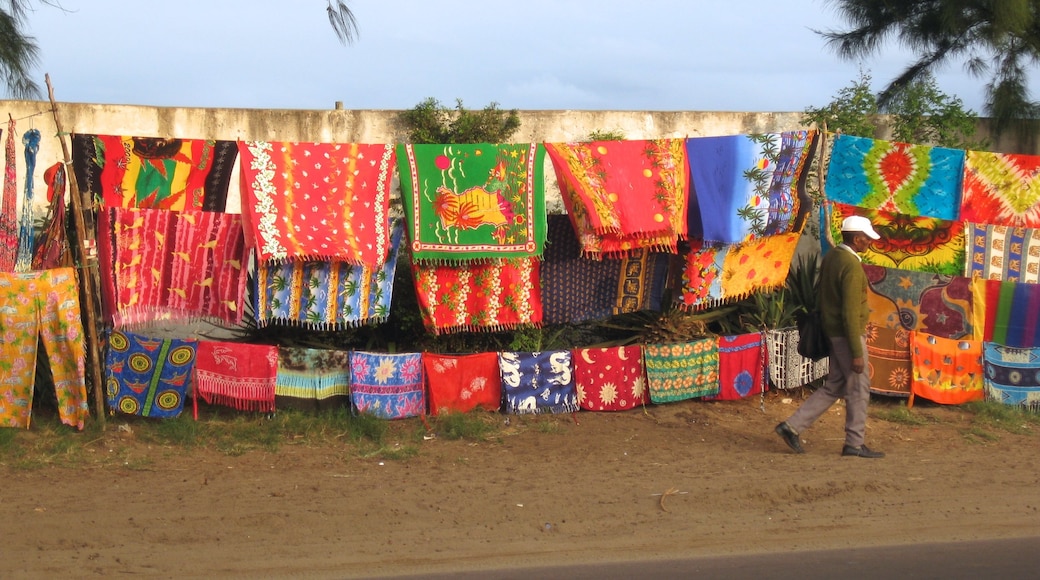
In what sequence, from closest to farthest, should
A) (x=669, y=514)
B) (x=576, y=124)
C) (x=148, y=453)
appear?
(x=669, y=514) → (x=148, y=453) → (x=576, y=124)

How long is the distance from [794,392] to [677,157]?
7.44 feet

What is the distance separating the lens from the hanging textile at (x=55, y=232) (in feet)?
23.5

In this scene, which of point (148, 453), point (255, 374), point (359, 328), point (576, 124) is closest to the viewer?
point (148, 453)

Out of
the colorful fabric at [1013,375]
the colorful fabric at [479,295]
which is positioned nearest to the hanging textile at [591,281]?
the colorful fabric at [479,295]

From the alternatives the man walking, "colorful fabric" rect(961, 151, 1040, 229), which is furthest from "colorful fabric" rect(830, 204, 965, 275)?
the man walking

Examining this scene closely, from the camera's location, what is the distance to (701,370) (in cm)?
822

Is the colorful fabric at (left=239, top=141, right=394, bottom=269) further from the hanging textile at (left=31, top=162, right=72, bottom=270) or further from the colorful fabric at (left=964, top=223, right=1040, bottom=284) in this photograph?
the colorful fabric at (left=964, top=223, right=1040, bottom=284)

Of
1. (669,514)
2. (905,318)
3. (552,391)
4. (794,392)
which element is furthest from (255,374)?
(905,318)

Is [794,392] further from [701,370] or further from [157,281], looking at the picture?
[157,281]

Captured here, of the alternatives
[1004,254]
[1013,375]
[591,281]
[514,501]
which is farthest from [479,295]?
[1013,375]

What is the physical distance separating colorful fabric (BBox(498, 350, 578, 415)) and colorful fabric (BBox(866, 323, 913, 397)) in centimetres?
242

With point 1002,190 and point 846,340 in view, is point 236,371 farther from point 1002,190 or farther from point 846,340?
point 1002,190

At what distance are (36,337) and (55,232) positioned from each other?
0.74m

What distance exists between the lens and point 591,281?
320 inches
